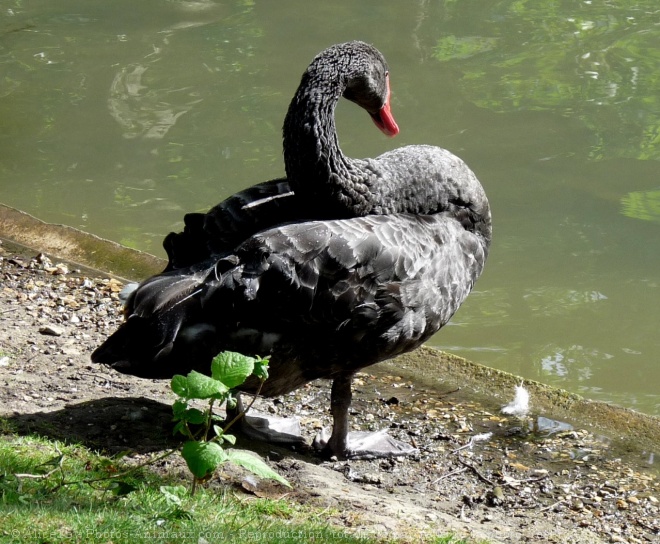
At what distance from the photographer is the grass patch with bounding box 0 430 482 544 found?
3176 mm

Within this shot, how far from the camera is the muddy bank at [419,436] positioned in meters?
4.37

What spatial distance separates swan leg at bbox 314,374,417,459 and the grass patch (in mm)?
1017

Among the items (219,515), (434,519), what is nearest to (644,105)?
(434,519)

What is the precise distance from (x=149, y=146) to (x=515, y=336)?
4.53m

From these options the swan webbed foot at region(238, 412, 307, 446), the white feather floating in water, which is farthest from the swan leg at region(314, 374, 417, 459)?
the white feather floating in water

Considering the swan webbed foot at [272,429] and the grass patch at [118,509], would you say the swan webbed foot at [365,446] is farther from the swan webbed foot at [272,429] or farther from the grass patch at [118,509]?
the grass patch at [118,509]

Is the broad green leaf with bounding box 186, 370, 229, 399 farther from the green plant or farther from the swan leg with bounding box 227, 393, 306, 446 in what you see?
the swan leg with bounding box 227, 393, 306, 446

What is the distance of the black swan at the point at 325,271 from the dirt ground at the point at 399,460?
349 mm

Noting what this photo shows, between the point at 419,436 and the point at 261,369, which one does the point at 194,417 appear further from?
the point at 419,436

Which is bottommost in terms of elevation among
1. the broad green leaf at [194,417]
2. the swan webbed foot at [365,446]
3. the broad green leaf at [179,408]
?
the swan webbed foot at [365,446]

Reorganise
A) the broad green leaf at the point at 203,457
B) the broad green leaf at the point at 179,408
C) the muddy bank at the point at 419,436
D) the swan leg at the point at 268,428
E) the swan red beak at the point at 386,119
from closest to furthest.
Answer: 1. the broad green leaf at the point at 203,457
2. the broad green leaf at the point at 179,408
3. the muddy bank at the point at 419,436
4. the swan leg at the point at 268,428
5. the swan red beak at the point at 386,119

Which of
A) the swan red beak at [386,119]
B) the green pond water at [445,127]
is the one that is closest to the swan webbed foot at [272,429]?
the swan red beak at [386,119]

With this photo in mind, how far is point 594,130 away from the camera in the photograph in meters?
9.51

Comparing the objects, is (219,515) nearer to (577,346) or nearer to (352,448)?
(352,448)
